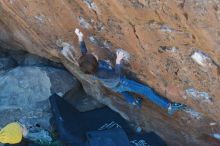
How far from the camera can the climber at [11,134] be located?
4.74 m

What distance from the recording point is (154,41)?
12.6 ft

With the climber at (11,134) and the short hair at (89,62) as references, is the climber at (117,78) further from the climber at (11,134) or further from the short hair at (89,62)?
the climber at (11,134)

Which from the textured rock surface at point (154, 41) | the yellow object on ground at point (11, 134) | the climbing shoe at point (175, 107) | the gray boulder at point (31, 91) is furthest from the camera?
the gray boulder at point (31, 91)

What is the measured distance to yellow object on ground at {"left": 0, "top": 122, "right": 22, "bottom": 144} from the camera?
4.73 metres

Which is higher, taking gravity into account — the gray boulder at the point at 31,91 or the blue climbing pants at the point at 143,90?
the blue climbing pants at the point at 143,90

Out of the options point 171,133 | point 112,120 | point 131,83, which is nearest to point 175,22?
point 131,83

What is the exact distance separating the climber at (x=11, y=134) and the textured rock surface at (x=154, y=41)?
900 mm

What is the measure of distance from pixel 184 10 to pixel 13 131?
234 centimetres

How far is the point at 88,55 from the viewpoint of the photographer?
14.3ft

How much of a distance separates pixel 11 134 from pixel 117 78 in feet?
4.18

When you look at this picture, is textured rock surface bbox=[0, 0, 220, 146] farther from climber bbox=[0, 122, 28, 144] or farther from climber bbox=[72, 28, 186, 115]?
climber bbox=[0, 122, 28, 144]

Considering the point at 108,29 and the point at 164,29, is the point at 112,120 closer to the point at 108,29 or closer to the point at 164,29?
the point at 108,29

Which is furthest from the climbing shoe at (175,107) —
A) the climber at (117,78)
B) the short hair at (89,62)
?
the short hair at (89,62)

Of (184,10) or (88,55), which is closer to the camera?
(184,10)
